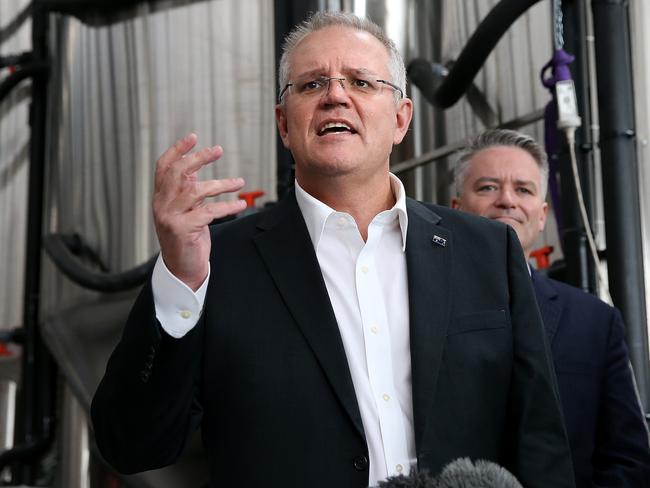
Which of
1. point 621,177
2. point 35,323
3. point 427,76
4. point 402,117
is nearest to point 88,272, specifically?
point 35,323

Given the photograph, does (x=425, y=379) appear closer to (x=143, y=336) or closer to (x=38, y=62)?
(x=143, y=336)

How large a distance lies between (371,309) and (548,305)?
22.8 inches

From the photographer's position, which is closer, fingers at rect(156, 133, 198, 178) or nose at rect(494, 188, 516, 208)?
fingers at rect(156, 133, 198, 178)

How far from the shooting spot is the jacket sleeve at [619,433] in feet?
4.97

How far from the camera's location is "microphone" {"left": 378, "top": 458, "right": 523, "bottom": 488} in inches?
29.4

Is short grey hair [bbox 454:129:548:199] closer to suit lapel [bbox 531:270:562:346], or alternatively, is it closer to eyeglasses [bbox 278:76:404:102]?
suit lapel [bbox 531:270:562:346]

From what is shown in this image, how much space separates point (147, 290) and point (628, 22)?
1.44 m

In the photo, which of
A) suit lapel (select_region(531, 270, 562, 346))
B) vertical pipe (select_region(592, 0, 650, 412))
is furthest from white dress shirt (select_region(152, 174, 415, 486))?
vertical pipe (select_region(592, 0, 650, 412))

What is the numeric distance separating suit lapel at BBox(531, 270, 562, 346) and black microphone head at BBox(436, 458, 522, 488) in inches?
35.7

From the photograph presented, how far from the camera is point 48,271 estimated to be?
321cm

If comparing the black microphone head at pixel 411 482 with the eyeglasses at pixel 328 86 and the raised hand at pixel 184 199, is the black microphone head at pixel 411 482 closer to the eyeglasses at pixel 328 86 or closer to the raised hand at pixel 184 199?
the raised hand at pixel 184 199

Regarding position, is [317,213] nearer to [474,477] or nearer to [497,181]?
[474,477]

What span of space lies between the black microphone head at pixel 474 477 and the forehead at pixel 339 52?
64cm

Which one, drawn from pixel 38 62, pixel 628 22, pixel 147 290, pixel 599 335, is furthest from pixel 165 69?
pixel 147 290
